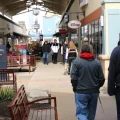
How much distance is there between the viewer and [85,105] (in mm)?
5883

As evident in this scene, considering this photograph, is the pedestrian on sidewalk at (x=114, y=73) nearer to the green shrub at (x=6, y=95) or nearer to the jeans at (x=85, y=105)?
the jeans at (x=85, y=105)

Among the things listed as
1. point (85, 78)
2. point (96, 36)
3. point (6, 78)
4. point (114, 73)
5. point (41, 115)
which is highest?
point (96, 36)

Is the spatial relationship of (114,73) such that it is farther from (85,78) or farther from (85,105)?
(85,105)

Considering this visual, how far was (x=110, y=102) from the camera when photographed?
8961 millimetres

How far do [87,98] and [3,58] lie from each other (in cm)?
815

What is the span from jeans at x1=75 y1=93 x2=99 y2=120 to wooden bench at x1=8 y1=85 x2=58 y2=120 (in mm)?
423

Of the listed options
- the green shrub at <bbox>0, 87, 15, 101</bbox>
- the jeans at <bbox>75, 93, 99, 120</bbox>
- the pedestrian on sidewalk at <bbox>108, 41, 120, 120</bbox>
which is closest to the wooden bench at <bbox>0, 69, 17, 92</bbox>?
the green shrub at <bbox>0, 87, 15, 101</bbox>

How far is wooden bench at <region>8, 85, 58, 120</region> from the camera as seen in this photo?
472cm

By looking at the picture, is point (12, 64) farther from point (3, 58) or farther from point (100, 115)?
point (100, 115)

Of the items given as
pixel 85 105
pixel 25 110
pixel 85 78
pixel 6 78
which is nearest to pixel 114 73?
pixel 85 78

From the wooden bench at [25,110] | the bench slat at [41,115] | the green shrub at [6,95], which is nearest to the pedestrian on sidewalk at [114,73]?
the wooden bench at [25,110]

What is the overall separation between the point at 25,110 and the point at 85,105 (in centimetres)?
102

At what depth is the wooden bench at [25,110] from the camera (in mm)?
4719

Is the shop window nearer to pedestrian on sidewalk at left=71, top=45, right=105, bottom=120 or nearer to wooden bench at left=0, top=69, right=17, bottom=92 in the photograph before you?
wooden bench at left=0, top=69, right=17, bottom=92
